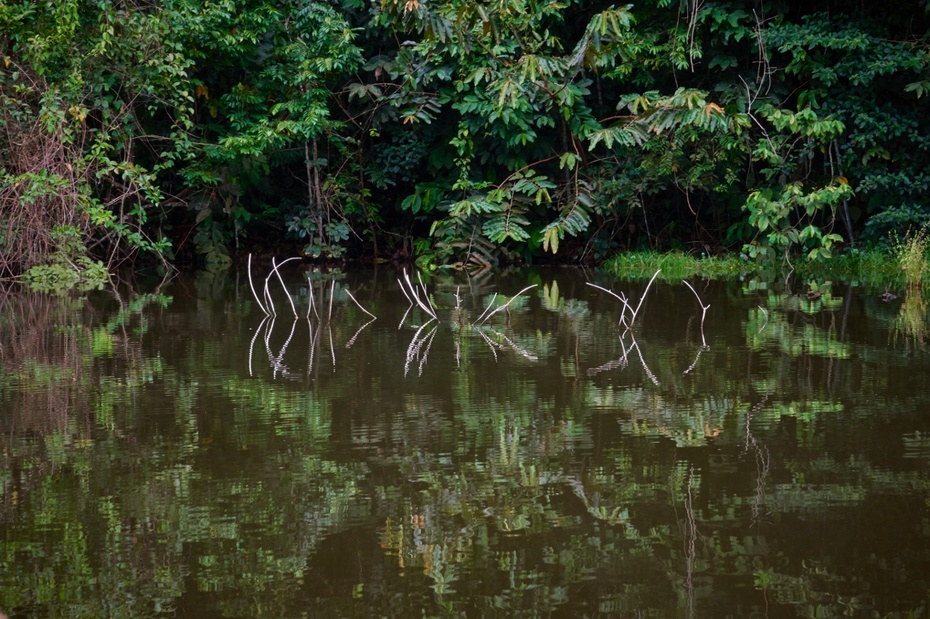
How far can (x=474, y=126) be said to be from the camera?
13.0 metres

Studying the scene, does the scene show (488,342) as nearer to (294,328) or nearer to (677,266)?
(294,328)

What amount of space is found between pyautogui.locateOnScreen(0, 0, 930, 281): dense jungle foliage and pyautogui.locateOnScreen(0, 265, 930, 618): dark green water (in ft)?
15.6

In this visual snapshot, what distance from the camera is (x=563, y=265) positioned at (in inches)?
553

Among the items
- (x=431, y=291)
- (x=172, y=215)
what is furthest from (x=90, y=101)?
(x=431, y=291)

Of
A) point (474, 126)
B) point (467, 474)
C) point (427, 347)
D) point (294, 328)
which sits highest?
point (474, 126)

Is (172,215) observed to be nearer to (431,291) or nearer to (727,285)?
(431,291)

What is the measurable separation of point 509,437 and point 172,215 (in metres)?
11.9

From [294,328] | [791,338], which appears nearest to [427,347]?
[294,328]

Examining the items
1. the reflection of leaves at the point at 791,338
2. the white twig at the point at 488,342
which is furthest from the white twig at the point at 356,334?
the reflection of leaves at the point at 791,338

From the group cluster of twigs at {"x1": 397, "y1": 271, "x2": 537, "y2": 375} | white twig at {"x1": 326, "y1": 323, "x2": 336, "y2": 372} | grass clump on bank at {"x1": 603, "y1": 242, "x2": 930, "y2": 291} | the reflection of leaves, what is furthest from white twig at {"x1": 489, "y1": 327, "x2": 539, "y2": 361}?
grass clump on bank at {"x1": 603, "y1": 242, "x2": 930, "y2": 291}

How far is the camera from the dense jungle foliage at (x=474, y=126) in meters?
11.0

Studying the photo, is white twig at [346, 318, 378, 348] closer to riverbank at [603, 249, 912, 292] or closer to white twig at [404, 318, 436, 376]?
white twig at [404, 318, 436, 376]

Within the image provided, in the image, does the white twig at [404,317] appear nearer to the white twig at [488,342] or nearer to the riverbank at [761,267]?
the white twig at [488,342]

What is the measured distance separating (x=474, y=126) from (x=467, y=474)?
31.8 feet
